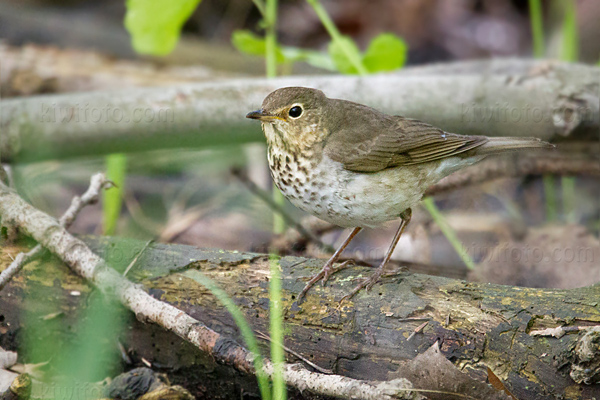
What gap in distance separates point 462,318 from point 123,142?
3.00 m

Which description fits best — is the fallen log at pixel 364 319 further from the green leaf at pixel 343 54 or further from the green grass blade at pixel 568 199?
the green grass blade at pixel 568 199

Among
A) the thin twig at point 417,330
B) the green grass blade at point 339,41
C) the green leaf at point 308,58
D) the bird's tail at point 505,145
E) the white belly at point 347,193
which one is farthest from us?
the green leaf at point 308,58

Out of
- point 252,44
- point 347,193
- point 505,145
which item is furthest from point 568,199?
point 347,193

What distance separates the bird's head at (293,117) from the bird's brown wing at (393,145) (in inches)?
4.6

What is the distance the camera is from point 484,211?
5.81 metres

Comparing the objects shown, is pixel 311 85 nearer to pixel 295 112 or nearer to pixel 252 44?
pixel 252 44

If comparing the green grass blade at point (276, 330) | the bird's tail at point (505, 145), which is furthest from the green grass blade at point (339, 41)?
the green grass blade at point (276, 330)

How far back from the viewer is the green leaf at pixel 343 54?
15.0 ft

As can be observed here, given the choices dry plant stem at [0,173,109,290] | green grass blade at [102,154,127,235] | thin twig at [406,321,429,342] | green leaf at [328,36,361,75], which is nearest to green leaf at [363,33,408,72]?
green leaf at [328,36,361,75]

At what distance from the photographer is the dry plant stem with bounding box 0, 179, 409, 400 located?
7.86ft

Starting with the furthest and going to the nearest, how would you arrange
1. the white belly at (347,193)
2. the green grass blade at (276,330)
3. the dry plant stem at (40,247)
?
the white belly at (347,193), the dry plant stem at (40,247), the green grass blade at (276,330)

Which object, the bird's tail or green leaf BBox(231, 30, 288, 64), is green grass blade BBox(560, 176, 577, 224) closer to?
the bird's tail

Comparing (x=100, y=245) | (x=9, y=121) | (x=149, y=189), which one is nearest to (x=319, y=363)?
(x=100, y=245)

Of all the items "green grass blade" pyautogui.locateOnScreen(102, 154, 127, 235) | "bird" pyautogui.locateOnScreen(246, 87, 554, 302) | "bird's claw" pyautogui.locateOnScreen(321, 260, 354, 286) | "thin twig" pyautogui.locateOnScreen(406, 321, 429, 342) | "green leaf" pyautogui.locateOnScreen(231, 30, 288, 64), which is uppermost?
"green leaf" pyautogui.locateOnScreen(231, 30, 288, 64)
